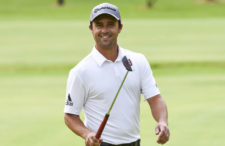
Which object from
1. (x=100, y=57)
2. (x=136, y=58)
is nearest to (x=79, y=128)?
(x=100, y=57)

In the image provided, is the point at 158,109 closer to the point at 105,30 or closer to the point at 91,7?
the point at 105,30

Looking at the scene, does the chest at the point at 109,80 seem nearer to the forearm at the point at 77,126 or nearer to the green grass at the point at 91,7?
the forearm at the point at 77,126

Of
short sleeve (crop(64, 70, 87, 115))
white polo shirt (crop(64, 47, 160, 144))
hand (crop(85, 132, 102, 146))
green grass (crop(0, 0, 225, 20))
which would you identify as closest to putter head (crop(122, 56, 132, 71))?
white polo shirt (crop(64, 47, 160, 144))

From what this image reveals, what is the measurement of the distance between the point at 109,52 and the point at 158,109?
1.67 feet

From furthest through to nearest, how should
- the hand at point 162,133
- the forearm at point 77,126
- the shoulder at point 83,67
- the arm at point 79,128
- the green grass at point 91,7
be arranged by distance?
the green grass at point 91,7, the shoulder at point 83,67, the forearm at point 77,126, the hand at point 162,133, the arm at point 79,128

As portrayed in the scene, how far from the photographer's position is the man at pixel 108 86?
4.54 metres

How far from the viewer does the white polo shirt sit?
15.0 feet

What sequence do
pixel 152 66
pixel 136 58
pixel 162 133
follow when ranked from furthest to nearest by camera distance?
pixel 152 66 < pixel 136 58 < pixel 162 133

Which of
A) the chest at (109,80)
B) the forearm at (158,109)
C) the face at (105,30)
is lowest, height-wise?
the forearm at (158,109)

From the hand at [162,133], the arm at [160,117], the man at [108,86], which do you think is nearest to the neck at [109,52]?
the man at [108,86]

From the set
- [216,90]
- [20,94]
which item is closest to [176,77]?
[216,90]

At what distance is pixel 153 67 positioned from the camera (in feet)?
69.8

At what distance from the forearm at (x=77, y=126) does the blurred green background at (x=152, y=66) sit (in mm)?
4320

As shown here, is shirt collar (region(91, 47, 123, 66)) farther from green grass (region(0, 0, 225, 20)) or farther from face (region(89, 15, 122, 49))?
green grass (region(0, 0, 225, 20))
